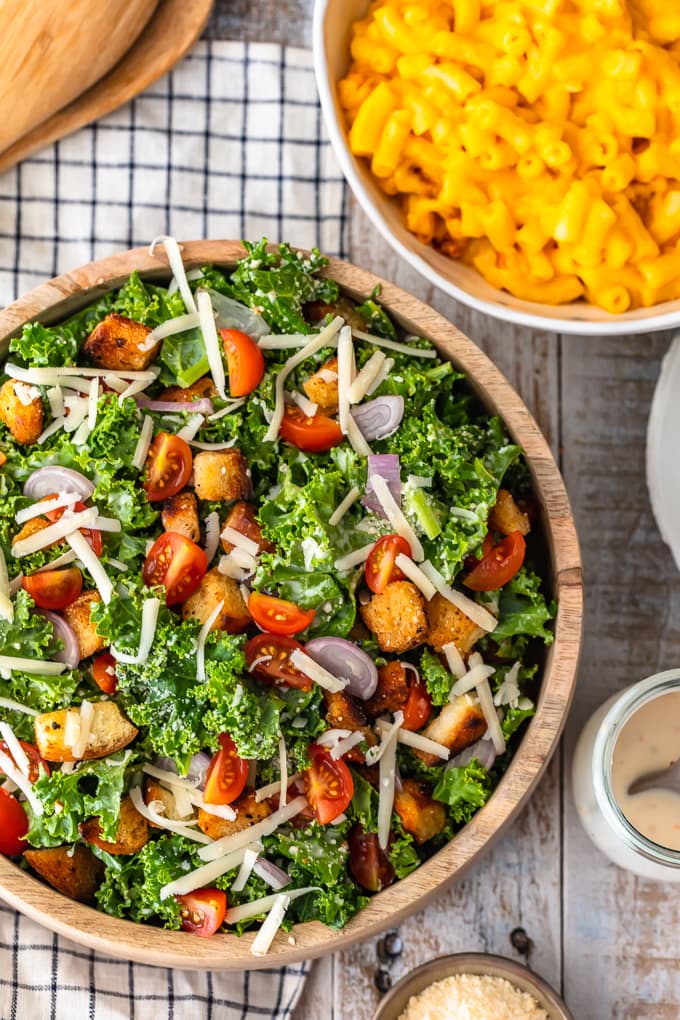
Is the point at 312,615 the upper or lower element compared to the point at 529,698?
upper

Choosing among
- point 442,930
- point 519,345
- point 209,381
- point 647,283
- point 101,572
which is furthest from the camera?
point 519,345

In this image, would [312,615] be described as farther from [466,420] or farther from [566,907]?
[566,907]

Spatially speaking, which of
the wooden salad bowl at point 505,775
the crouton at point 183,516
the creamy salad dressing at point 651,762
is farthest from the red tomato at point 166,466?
the creamy salad dressing at point 651,762

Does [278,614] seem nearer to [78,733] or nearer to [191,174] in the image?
[78,733]

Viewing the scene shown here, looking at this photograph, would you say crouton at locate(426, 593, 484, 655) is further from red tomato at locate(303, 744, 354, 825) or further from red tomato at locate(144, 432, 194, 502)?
red tomato at locate(144, 432, 194, 502)

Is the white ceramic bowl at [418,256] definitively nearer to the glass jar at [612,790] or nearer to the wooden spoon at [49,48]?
the wooden spoon at [49,48]

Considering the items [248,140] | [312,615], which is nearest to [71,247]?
[248,140]

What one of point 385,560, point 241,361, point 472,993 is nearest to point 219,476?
point 241,361
